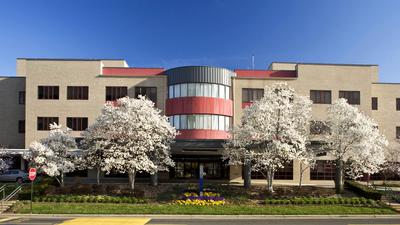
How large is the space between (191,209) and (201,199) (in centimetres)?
340

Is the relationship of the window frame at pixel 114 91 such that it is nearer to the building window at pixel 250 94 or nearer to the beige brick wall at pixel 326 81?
the beige brick wall at pixel 326 81

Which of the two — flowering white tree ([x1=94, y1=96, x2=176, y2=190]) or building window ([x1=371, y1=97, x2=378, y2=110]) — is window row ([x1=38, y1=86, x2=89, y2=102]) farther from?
building window ([x1=371, y1=97, x2=378, y2=110])

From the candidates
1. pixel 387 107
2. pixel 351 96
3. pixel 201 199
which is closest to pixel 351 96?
pixel 351 96

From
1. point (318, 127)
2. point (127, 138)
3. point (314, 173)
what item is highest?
point (318, 127)

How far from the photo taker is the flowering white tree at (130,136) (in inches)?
1233

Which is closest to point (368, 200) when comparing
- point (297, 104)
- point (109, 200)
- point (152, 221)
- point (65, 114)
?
point (297, 104)

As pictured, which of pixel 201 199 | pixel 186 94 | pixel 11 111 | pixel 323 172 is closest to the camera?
pixel 201 199

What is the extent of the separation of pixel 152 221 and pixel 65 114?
26943 mm

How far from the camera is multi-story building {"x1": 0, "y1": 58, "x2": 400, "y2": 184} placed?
4394 centimetres

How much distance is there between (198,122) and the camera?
43.4m

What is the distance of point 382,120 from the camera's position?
1892 inches

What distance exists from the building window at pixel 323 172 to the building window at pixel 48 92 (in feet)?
102

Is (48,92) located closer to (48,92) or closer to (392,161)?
(48,92)

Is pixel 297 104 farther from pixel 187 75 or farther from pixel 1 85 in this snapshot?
pixel 1 85
